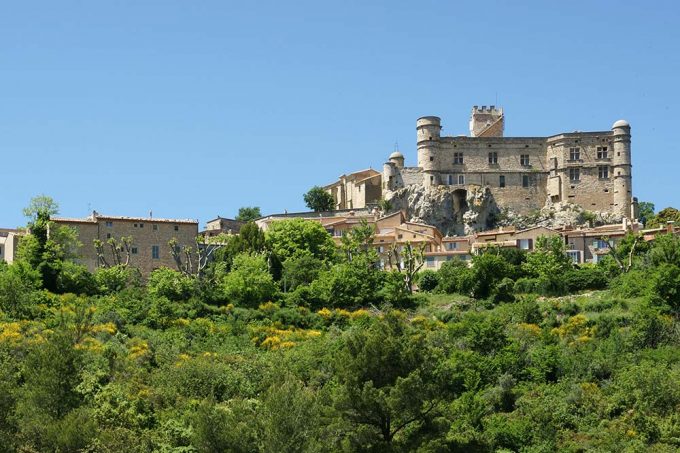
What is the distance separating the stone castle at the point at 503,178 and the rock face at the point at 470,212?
0.08 meters

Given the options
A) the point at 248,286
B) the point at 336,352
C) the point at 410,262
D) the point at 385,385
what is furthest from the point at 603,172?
the point at 385,385

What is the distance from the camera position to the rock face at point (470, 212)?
95.9 meters

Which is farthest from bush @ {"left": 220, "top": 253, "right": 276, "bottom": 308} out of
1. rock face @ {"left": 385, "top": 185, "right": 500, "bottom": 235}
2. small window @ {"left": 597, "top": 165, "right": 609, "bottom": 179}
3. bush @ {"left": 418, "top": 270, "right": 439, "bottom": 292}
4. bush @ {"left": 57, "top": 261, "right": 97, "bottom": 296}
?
small window @ {"left": 597, "top": 165, "right": 609, "bottom": 179}

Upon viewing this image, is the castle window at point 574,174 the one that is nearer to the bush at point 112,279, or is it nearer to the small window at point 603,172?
the small window at point 603,172

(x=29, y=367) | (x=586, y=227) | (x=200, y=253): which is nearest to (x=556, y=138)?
(x=586, y=227)

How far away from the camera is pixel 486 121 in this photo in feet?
360

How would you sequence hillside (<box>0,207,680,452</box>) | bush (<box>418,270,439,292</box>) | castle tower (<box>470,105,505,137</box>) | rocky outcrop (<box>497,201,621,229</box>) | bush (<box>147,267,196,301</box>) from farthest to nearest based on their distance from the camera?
castle tower (<box>470,105,505,137</box>) → rocky outcrop (<box>497,201,621,229</box>) → bush (<box>418,270,439,292</box>) → bush (<box>147,267,196,301</box>) → hillside (<box>0,207,680,452</box>)

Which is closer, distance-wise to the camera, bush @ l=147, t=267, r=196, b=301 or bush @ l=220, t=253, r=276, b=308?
bush @ l=147, t=267, r=196, b=301

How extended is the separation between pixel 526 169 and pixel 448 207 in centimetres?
783

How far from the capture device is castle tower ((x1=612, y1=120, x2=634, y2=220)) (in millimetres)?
97000

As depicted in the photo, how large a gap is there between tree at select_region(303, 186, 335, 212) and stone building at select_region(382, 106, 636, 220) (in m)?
6.31

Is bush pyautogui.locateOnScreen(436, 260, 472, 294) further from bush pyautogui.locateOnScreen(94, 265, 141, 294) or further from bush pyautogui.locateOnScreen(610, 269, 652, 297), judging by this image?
bush pyautogui.locateOnScreen(94, 265, 141, 294)

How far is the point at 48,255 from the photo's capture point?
6675 centimetres

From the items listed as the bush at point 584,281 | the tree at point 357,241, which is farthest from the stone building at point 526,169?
the bush at point 584,281
